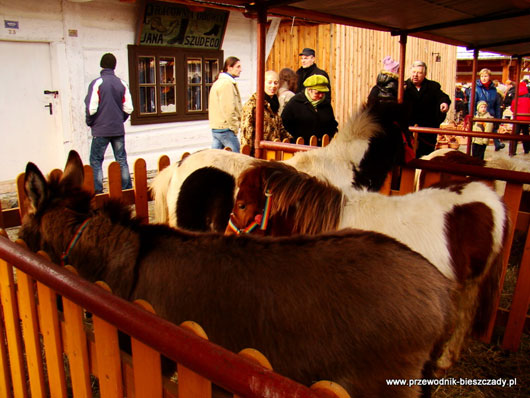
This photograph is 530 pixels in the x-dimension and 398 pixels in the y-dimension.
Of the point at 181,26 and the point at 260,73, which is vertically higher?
the point at 181,26

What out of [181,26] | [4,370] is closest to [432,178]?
[4,370]

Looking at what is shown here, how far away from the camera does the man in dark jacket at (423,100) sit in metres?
7.20

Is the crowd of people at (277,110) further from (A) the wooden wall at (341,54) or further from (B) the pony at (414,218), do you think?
(A) the wooden wall at (341,54)

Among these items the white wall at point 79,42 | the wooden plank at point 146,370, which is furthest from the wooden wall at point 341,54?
the wooden plank at point 146,370

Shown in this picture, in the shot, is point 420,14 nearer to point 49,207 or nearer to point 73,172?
point 73,172

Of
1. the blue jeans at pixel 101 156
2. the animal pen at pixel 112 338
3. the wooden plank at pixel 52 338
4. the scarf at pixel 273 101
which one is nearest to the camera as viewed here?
the animal pen at pixel 112 338

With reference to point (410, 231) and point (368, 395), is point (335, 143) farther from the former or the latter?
point (368, 395)

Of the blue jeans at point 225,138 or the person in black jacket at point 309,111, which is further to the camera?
the blue jeans at point 225,138

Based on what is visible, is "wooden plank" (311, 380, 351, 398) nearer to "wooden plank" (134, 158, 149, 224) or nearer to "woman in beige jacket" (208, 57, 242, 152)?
"wooden plank" (134, 158, 149, 224)

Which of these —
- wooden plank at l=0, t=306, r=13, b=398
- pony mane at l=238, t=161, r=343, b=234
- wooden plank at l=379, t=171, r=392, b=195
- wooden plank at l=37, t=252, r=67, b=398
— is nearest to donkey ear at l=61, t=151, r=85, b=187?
wooden plank at l=37, t=252, r=67, b=398

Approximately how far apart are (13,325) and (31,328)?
0.23 meters

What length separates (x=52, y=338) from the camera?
206 centimetres

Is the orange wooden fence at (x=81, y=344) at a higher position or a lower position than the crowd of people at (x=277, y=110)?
lower

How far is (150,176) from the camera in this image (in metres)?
9.03
